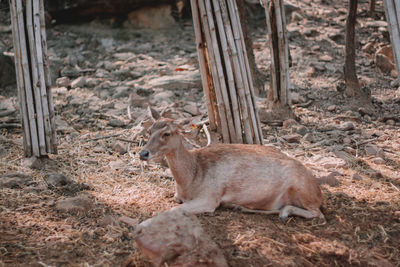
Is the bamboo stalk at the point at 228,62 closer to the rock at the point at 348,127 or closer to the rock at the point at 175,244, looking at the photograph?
the rock at the point at 175,244

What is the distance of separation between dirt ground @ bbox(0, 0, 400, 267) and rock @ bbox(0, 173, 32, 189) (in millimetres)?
24

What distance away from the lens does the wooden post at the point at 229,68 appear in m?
6.85

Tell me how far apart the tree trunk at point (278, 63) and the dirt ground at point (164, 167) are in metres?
0.49

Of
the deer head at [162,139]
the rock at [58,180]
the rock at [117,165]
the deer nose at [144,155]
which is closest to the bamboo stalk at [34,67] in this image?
the rock at [58,180]

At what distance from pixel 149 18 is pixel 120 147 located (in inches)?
396

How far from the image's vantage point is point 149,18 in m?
16.5

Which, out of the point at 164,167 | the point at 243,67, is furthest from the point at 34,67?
the point at 243,67

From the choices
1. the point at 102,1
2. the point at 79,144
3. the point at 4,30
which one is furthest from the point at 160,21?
the point at 79,144

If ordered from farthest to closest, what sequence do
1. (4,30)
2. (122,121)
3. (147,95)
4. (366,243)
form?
(4,30) < (147,95) < (122,121) < (366,243)

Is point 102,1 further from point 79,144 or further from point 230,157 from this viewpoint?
point 230,157

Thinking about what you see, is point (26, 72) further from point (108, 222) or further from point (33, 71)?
point (108, 222)

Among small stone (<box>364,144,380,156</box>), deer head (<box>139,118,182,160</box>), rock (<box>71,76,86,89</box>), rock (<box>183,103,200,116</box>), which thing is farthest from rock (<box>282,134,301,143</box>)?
rock (<box>71,76,86,89</box>)

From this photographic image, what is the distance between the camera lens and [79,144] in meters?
7.97

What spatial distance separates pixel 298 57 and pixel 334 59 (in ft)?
3.86
